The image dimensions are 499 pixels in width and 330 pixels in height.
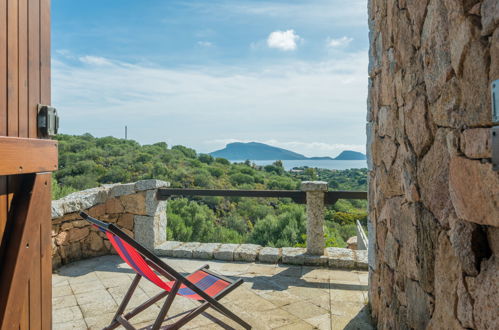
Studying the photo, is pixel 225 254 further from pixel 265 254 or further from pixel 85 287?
pixel 85 287

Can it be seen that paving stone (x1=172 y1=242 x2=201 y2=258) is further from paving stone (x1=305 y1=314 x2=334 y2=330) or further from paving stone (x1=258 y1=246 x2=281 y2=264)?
paving stone (x1=305 y1=314 x2=334 y2=330)

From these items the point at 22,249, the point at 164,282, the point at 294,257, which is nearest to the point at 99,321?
the point at 164,282

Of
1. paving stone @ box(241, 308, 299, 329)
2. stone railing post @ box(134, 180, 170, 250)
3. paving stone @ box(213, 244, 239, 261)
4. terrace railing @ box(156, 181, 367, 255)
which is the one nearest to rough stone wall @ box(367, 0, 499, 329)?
paving stone @ box(241, 308, 299, 329)

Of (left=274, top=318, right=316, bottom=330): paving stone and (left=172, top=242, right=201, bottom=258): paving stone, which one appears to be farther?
(left=172, top=242, right=201, bottom=258): paving stone

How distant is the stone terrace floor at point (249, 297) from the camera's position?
2541 millimetres

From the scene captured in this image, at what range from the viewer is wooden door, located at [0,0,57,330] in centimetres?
131

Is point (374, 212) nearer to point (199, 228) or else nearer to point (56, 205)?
point (56, 205)

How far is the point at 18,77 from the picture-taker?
1.39 meters

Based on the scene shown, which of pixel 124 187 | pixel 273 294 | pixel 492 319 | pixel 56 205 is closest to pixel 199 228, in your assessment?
pixel 124 187

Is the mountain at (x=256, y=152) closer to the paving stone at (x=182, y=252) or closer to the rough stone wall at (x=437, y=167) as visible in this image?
the paving stone at (x=182, y=252)

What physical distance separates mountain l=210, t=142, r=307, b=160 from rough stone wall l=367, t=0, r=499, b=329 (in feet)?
151

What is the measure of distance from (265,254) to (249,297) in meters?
1.02

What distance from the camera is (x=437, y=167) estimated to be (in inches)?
53.8

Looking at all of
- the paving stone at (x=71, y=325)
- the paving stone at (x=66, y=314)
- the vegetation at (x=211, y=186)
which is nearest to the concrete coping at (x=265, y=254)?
the vegetation at (x=211, y=186)
